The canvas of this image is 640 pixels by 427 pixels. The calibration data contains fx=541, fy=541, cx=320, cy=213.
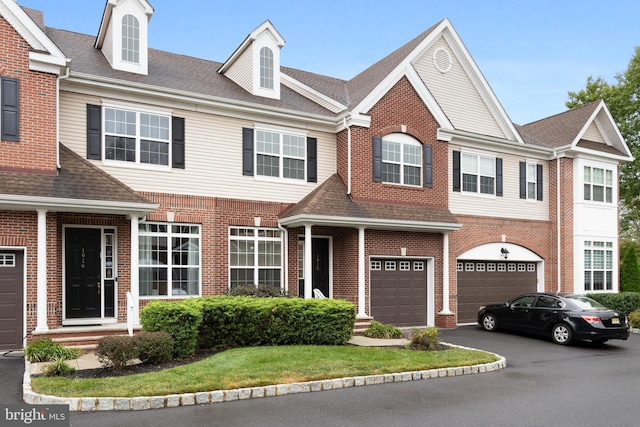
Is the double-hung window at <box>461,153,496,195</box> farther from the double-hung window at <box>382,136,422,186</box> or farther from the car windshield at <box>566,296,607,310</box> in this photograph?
the car windshield at <box>566,296,607,310</box>

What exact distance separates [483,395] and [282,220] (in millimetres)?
8482

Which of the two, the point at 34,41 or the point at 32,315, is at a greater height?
the point at 34,41

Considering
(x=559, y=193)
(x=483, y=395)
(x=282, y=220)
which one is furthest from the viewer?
(x=559, y=193)

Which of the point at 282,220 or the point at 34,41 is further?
the point at 282,220

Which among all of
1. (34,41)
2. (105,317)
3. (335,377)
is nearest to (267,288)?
(105,317)

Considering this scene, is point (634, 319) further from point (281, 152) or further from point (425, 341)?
point (281, 152)

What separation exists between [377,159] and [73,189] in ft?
30.0

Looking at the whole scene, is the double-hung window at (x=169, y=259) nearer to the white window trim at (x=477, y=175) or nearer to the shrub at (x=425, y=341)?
the shrub at (x=425, y=341)

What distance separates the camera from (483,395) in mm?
9219

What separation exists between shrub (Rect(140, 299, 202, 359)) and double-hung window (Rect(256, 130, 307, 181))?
5993 millimetres

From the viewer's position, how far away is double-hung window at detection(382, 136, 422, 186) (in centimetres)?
1784

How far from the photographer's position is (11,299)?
12.5 metres

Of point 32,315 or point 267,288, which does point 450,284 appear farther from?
point 32,315

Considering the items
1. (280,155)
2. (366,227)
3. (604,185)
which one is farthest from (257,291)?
(604,185)
